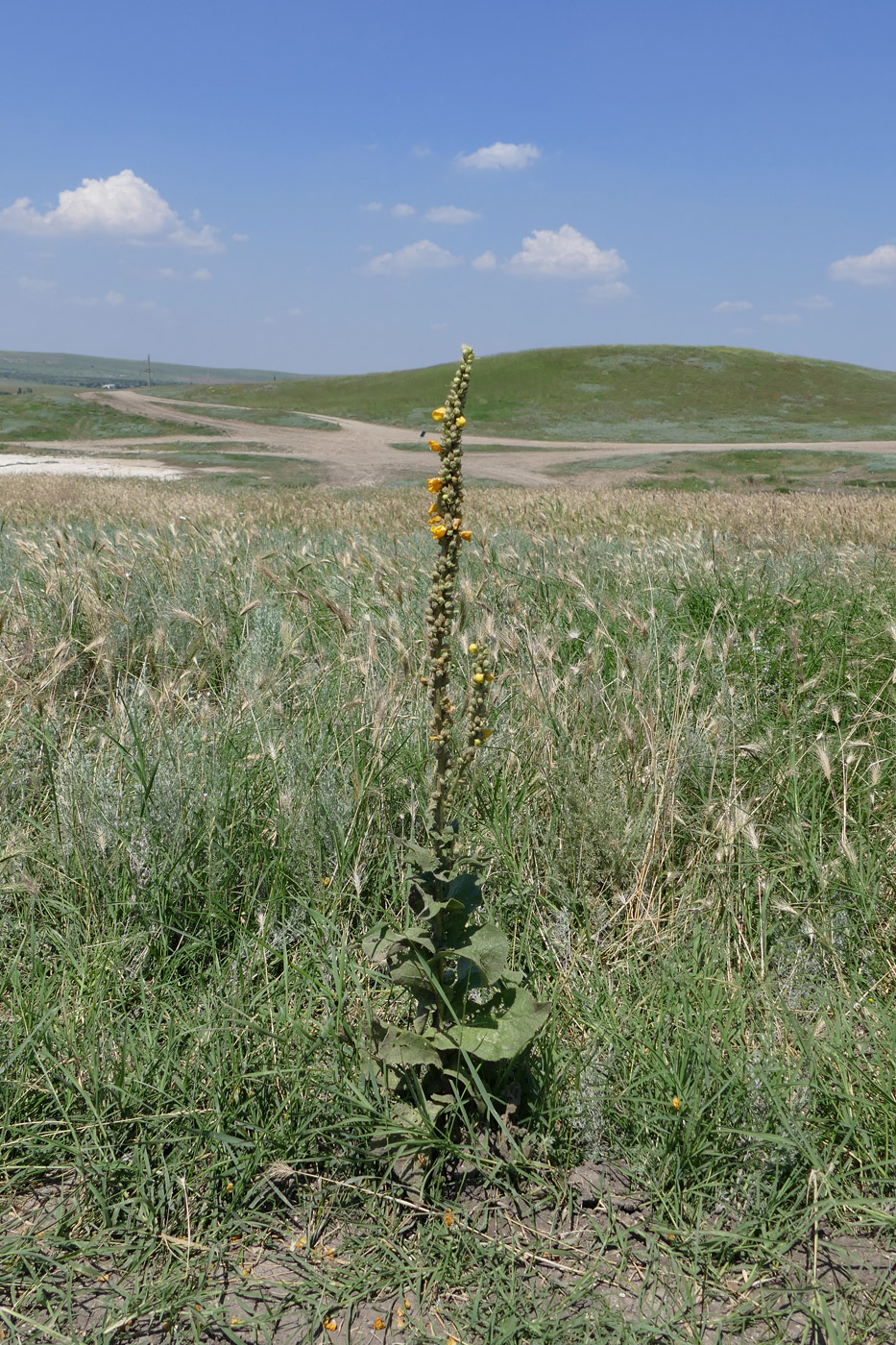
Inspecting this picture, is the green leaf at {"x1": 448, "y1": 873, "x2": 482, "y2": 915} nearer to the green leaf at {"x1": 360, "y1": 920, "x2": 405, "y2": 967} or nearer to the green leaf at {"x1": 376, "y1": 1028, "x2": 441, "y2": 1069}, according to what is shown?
the green leaf at {"x1": 360, "y1": 920, "x2": 405, "y2": 967}

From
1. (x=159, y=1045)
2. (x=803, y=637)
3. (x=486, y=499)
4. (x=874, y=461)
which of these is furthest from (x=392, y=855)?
(x=874, y=461)

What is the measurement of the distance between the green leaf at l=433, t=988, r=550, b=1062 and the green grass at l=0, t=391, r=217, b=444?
44.8 metres

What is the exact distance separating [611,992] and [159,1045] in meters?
1.14

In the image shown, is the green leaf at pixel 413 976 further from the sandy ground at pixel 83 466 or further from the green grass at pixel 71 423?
the green grass at pixel 71 423

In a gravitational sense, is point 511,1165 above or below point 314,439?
below

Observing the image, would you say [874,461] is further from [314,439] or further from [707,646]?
[707,646]

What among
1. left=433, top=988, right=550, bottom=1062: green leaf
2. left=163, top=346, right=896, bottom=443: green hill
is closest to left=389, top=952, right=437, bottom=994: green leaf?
left=433, top=988, right=550, bottom=1062: green leaf

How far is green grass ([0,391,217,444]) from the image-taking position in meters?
42.6

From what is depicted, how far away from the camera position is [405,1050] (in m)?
1.87

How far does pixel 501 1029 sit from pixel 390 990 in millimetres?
518

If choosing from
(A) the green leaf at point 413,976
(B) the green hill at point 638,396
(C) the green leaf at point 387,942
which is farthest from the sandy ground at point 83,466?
(B) the green hill at point 638,396

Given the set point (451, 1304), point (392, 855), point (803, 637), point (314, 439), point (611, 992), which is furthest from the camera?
point (314, 439)

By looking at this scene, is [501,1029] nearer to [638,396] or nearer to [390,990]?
[390,990]

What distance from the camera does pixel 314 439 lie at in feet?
145
